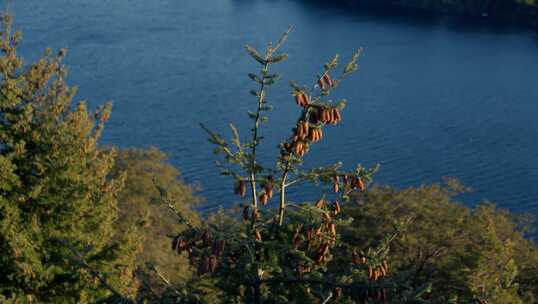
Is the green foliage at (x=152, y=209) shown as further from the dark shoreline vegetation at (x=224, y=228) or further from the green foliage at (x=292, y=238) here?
the green foliage at (x=292, y=238)

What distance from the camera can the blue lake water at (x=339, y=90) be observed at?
204ft

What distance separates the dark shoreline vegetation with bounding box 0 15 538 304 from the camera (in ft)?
29.1

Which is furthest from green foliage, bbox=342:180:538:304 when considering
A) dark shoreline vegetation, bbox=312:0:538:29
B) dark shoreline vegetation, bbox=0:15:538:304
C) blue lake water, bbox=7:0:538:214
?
dark shoreline vegetation, bbox=312:0:538:29

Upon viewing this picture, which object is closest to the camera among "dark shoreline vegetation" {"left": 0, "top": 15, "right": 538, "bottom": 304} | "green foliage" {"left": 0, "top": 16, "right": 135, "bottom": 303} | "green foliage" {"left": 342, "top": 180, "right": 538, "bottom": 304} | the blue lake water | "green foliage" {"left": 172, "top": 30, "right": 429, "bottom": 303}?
"green foliage" {"left": 172, "top": 30, "right": 429, "bottom": 303}

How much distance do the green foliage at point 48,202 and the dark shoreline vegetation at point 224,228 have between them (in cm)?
4

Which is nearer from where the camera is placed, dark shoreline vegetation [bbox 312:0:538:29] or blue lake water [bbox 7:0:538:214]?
blue lake water [bbox 7:0:538:214]

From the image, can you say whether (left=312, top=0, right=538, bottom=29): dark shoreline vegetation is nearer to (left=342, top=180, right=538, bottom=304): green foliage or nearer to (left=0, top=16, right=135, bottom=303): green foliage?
(left=342, top=180, right=538, bottom=304): green foliage

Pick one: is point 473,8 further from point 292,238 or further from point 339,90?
point 292,238

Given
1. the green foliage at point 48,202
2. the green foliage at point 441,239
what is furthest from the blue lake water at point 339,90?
the green foliage at point 48,202

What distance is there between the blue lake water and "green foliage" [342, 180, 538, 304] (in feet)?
67.5

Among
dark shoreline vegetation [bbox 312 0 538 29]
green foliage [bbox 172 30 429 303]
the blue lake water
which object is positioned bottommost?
the blue lake water

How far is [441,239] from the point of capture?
3089 cm

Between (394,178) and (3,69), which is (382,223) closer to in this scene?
(3,69)

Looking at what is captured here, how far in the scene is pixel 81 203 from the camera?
19.2m
